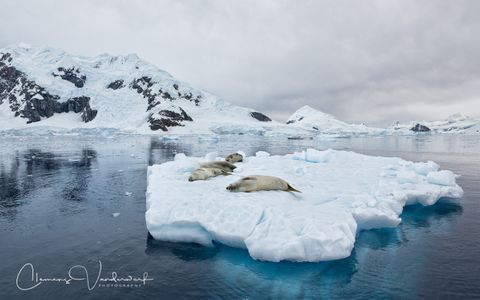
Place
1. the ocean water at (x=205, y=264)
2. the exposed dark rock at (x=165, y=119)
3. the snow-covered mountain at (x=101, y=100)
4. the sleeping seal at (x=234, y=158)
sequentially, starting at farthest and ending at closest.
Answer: the snow-covered mountain at (x=101, y=100)
the exposed dark rock at (x=165, y=119)
the sleeping seal at (x=234, y=158)
the ocean water at (x=205, y=264)

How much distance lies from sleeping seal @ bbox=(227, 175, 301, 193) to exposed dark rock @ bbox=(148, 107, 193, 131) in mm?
80948

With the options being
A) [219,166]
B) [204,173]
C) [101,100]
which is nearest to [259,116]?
[101,100]

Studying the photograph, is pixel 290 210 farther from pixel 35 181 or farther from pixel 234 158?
pixel 35 181

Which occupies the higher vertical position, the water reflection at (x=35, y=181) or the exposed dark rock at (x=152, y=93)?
the exposed dark rock at (x=152, y=93)

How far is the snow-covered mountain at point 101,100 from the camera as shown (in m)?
96.8

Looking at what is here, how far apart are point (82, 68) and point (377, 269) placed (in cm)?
14025

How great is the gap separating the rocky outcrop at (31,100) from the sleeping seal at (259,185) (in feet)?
349

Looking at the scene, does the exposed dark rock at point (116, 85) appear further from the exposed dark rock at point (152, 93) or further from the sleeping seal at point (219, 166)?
the sleeping seal at point (219, 166)

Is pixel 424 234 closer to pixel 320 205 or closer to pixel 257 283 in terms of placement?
pixel 320 205

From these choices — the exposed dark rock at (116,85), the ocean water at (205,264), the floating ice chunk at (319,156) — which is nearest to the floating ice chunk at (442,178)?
the ocean water at (205,264)

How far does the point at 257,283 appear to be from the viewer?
5.62m

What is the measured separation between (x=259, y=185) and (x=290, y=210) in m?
1.90

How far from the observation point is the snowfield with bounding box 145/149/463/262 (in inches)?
249

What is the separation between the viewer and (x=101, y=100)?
109 m
